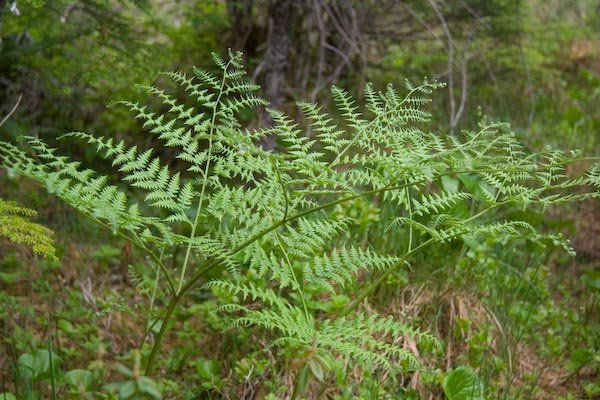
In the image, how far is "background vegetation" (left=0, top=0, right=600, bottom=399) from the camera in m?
2.46

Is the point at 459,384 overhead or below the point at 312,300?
below

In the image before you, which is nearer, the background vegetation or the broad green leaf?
the broad green leaf

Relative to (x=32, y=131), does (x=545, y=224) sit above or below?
below

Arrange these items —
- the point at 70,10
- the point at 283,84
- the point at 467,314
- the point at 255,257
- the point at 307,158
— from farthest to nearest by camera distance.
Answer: the point at 283,84 < the point at 70,10 < the point at 467,314 < the point at 255,257 < the point at 307,158

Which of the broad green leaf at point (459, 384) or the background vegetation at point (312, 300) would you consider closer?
the broad green leaf at point (459, 384)

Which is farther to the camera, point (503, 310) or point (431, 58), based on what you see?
point (431, 58)

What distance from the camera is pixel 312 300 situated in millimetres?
2867

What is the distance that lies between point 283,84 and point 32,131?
1.82 metres

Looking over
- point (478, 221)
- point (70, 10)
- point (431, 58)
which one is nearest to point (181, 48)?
point (70, 10)

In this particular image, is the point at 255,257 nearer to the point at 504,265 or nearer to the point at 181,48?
the point at 504,265

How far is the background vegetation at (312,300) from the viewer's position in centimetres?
246

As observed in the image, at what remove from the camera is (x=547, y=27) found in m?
6.27

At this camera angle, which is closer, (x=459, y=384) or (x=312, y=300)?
(x=459, y=384)

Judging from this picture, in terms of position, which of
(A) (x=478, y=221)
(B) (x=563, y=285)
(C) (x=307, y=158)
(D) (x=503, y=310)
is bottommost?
(B) (x=563, y=285)
